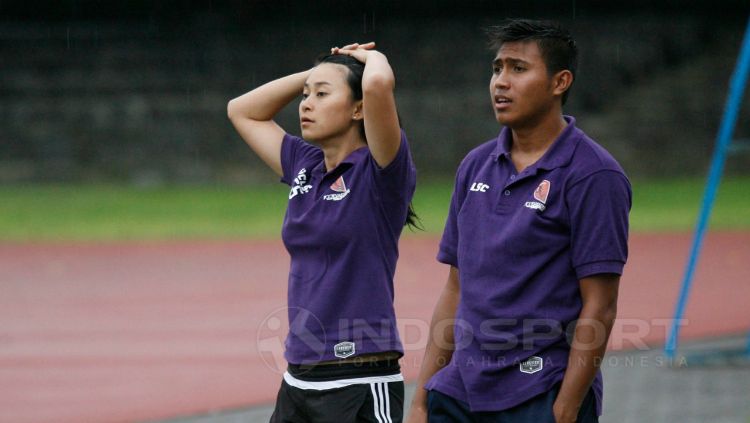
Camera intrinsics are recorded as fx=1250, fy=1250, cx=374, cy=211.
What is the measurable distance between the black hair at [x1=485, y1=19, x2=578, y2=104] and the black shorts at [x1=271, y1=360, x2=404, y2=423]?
A: 4.00 ft

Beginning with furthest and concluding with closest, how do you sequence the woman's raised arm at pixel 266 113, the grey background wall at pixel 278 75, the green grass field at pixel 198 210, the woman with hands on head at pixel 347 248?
the grey background wall at pixel 278 75, the green grass field at pixel 198 210, the woman's raised arm at pixel 266 113, the woman with hands on head at pixel 347 248

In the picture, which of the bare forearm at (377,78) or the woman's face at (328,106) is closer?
the bare forearm at (377,78)

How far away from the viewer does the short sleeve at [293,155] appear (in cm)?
450

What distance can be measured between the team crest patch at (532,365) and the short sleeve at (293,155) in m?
1.31

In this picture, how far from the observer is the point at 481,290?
3.57m

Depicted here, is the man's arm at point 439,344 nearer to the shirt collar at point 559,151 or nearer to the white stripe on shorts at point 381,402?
the white stripe on shorts at point 381,402

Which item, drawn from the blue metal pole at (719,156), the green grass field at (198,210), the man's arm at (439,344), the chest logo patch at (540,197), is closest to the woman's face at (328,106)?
the man's arm at (439,344)

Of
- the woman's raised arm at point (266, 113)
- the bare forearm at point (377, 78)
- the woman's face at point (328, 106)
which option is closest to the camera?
the bare forearm at point (377, 78)

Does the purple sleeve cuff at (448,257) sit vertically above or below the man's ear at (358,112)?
below

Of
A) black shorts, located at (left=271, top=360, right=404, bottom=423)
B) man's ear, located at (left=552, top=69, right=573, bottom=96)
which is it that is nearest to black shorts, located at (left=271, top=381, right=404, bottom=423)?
black shorts, located at (left=271, top=360, right=404, bottom=423)

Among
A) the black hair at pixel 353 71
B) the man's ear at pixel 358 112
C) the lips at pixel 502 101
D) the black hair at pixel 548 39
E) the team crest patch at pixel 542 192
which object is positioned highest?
the black hair at pixel 548 39

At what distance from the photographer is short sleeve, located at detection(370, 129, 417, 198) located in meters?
4.17

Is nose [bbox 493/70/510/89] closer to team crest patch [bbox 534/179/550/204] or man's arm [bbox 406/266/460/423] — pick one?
team crest patch [bbox 534/179/550/204]

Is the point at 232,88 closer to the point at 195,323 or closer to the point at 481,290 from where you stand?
the point at 195,323
